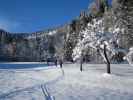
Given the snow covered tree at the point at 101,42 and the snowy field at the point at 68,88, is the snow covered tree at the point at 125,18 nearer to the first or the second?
the snow covered tree at the point at 101,42

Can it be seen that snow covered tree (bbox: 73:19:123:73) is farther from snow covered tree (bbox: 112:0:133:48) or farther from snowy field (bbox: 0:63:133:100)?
snowy field (bbox: 0:63:133:100)

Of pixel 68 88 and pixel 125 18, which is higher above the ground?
pixel 125 18

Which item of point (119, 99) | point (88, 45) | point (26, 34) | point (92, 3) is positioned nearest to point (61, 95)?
point (119, 99)

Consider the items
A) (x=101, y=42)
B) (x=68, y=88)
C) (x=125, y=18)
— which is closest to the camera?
(x=68, y=88)

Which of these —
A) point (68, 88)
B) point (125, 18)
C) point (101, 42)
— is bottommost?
point (68, 88)

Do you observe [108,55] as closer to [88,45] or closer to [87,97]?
[88,45]

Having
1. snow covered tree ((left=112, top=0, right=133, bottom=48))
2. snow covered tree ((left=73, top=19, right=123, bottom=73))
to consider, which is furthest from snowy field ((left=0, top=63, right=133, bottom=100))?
snow covered tree ((left=112, top=0, right=133, bottom=48))

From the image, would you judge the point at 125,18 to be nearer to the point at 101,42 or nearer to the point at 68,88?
the point at 101,42

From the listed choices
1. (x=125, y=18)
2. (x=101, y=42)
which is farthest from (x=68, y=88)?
(x=125, y=18)

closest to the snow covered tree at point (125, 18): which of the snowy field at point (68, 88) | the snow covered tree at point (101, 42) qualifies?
the snow covered tree at point (101, 42)

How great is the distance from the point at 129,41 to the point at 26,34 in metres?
161

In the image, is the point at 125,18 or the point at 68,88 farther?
the point at 125,18

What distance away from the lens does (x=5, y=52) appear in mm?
98938

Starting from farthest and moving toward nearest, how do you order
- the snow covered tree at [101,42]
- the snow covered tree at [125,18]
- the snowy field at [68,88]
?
the snow covered tree at [101,42] < the snow covered tree at [125,18] < the snowy field at [68,88]
